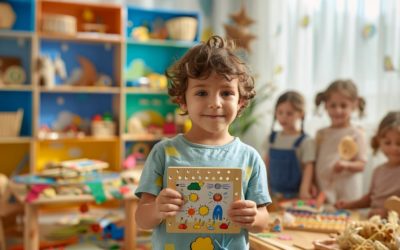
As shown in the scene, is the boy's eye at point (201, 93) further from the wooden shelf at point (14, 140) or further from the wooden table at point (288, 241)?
the wooden shelf at point (14, 140)

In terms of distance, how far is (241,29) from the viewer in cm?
453

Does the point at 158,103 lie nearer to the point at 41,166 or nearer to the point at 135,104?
the point at 135,104

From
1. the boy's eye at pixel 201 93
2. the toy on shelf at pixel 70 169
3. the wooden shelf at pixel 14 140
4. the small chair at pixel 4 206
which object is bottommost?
the small chair at pixel 4 206

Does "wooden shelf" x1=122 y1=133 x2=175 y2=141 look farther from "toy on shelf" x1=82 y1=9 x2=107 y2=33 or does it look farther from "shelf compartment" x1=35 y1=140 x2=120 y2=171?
"toy on shelf" x1=82 y1=9 x2=107 y2=33

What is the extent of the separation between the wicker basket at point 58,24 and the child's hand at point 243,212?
3.31 meters

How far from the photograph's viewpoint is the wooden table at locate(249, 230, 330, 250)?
1920mm

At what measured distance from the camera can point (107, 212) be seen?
14.5ft

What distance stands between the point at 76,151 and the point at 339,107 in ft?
8.40

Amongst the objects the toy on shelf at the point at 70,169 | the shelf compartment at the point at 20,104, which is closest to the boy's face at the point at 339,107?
the toy on shelf at the point at 70,169

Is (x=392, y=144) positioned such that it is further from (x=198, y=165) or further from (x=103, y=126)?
(x=103, y=126)

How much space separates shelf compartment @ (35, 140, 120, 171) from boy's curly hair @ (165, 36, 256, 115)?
3181 millimetres

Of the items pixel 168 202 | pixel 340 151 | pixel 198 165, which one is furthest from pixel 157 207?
pixel 340 151

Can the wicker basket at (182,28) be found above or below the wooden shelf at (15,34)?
above

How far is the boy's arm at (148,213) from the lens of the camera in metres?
1.44
